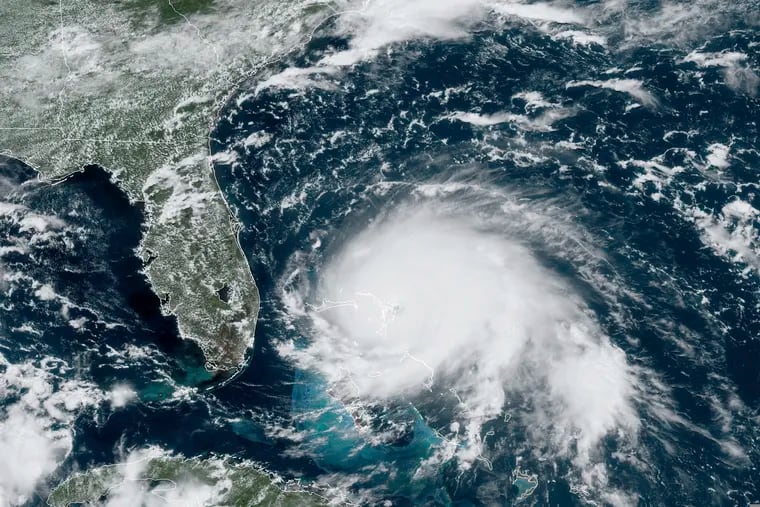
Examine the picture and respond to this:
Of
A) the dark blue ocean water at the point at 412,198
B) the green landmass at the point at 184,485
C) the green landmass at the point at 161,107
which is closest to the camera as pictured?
the dark blue ocean water at the point at 412,198

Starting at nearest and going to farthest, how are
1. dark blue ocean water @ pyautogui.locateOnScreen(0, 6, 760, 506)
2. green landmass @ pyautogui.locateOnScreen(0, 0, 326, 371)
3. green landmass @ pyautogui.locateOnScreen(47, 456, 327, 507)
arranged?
dark blue ocean water @ pyautogui.locateOnScreen(0, 6, 760, 506) → green landmass @ pyautogui.locateOnScreen(47, 456, 327, 507) → green landmass @ pyautogui.locateOnScreen(0, 0, 326, 371)

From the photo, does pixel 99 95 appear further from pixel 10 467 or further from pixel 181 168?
pixel 10 467

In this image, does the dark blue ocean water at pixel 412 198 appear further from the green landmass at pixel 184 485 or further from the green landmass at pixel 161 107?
the green landmass at pixel 161 107

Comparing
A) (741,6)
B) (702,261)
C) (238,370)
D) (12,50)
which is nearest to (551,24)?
(741,6)

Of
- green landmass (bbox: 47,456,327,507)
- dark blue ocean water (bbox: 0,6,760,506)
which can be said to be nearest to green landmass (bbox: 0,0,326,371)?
dark blue ocean water (bbox: 0,6,760,506)

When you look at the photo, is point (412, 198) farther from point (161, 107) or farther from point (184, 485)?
point (184, 485)

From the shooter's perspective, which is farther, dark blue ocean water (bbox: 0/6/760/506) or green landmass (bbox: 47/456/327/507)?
green landmass (bbox: 47/456/327/507)

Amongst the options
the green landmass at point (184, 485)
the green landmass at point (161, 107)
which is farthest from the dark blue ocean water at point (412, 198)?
the green landmass at point (161, 107)

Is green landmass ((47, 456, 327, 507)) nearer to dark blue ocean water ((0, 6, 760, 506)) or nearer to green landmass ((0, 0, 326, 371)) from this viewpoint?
dark blue ocean water ((0, 6, 760, 506))
